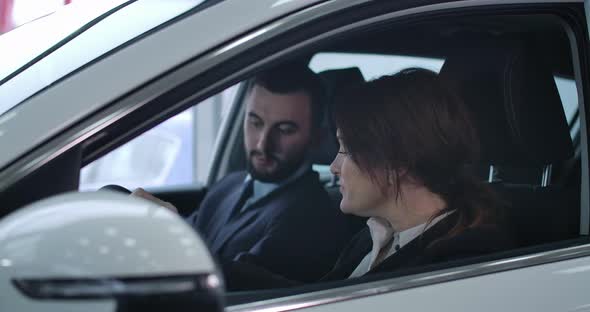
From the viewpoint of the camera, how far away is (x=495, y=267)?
4.61ft

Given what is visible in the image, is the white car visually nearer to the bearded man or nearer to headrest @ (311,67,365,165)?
headrest @ (311,67,365,165)

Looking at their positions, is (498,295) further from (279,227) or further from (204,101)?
(279,227)

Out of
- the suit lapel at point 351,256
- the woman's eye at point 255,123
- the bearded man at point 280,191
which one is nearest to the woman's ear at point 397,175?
the suit lapel at point 351,256

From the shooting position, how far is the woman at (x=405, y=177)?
164 cm

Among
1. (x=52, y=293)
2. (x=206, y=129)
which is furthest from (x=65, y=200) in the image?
(x=206, y=129)

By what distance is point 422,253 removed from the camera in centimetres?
157

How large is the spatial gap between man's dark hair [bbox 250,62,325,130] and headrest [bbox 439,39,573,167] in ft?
1.87

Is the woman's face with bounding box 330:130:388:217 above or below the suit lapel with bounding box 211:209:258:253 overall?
above

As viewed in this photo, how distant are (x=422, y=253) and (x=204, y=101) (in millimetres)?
520

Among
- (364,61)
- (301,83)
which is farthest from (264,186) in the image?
(364,61)

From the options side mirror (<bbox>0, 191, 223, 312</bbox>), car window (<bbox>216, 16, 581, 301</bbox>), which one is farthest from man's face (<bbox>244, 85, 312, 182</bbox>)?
side mirror (<bbox>0, 191, 223, 312</bbox>)

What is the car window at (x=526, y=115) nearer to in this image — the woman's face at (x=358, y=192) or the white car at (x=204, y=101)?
the white car at (x=204, y=101)

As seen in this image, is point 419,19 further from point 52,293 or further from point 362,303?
point 52,293

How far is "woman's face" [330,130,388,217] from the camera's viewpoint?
1.73 metres
